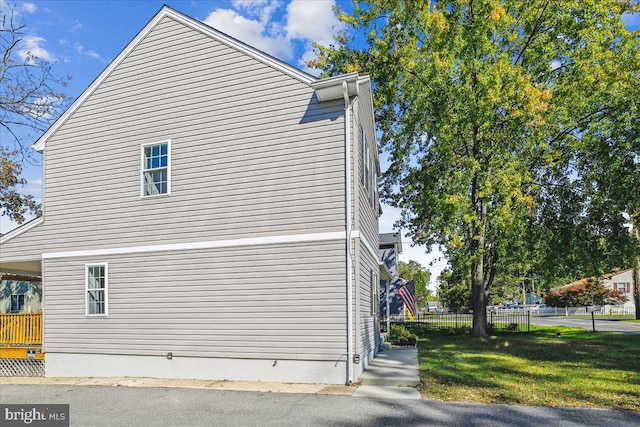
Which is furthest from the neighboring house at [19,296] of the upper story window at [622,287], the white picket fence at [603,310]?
the upper story window at [622,287]

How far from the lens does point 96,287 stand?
1230cm

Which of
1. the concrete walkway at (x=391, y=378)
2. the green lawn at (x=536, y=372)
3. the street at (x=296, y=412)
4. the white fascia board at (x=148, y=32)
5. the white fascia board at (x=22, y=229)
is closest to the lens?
the street at (x=296, y=412)

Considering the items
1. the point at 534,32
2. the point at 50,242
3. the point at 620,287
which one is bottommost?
the point at 620,287

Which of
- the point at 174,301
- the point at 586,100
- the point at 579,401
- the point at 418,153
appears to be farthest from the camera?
the point at 418,153

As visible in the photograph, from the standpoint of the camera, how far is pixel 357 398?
329 inches

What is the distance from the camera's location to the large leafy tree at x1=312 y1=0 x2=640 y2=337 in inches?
629

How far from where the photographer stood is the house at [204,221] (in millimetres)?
9922

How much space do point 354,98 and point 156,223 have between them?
6.01m

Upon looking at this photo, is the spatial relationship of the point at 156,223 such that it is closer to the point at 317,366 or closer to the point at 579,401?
the point at 317,366

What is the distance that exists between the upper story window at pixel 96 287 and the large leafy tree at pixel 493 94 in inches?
428

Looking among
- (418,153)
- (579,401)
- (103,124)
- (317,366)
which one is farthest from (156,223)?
(418,153)

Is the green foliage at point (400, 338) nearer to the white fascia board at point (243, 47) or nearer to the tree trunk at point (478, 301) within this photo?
the tree trunk at point (478, 301)

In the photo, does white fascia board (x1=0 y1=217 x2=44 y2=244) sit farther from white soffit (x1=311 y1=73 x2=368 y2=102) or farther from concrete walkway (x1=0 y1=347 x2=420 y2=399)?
white soffit (x1=311 y1=73 x2=368 y2=102)

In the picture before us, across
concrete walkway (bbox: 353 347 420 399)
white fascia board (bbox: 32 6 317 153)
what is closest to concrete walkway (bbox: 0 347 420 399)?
concrete walkway (bbox: 353 347 420 399)
